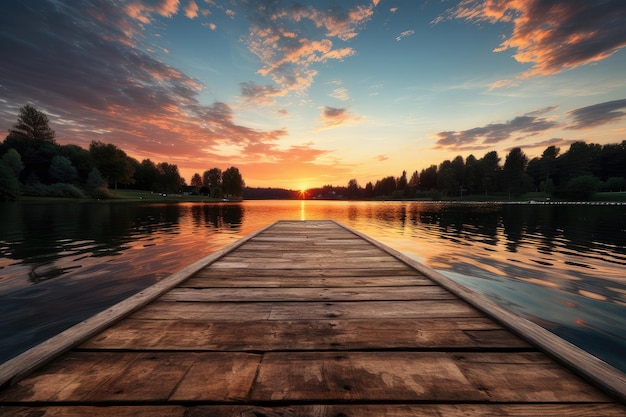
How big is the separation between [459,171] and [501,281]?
11754 cm

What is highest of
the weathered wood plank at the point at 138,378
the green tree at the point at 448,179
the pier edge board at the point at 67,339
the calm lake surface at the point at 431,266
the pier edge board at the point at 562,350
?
the green tree at the point at 448,179

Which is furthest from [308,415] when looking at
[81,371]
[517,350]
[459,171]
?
[459,171]

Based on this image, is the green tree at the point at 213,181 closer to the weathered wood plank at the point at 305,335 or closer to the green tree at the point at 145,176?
the green tree at the point at 145,176

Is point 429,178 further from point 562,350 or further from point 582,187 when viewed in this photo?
point 562,350

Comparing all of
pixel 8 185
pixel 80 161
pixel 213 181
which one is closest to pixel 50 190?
pixel 8 185

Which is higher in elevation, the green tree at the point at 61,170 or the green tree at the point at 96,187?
the green tree at the point at 61,170

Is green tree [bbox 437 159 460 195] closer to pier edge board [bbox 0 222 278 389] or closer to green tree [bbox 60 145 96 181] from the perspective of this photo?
pier edge board [bbox 0 222 278 389]

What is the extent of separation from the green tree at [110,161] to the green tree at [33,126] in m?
18.2

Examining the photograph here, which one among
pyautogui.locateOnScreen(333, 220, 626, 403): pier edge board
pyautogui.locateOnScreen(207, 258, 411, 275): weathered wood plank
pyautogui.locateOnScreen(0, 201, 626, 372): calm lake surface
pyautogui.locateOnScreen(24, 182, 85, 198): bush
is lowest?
pyautogui.locateOnScreen(0, 201, 626, 372): calm lake surface

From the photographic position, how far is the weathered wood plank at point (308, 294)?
3.32 m

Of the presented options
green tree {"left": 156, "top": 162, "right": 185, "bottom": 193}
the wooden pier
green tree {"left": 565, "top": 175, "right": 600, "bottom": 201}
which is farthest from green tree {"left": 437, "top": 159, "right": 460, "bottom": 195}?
the wooden pier

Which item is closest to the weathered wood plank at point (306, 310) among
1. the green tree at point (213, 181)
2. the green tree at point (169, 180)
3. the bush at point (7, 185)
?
the bush at point (7, 185)

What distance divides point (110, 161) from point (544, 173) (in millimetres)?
153516

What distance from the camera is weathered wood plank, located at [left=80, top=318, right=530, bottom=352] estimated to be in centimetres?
220
